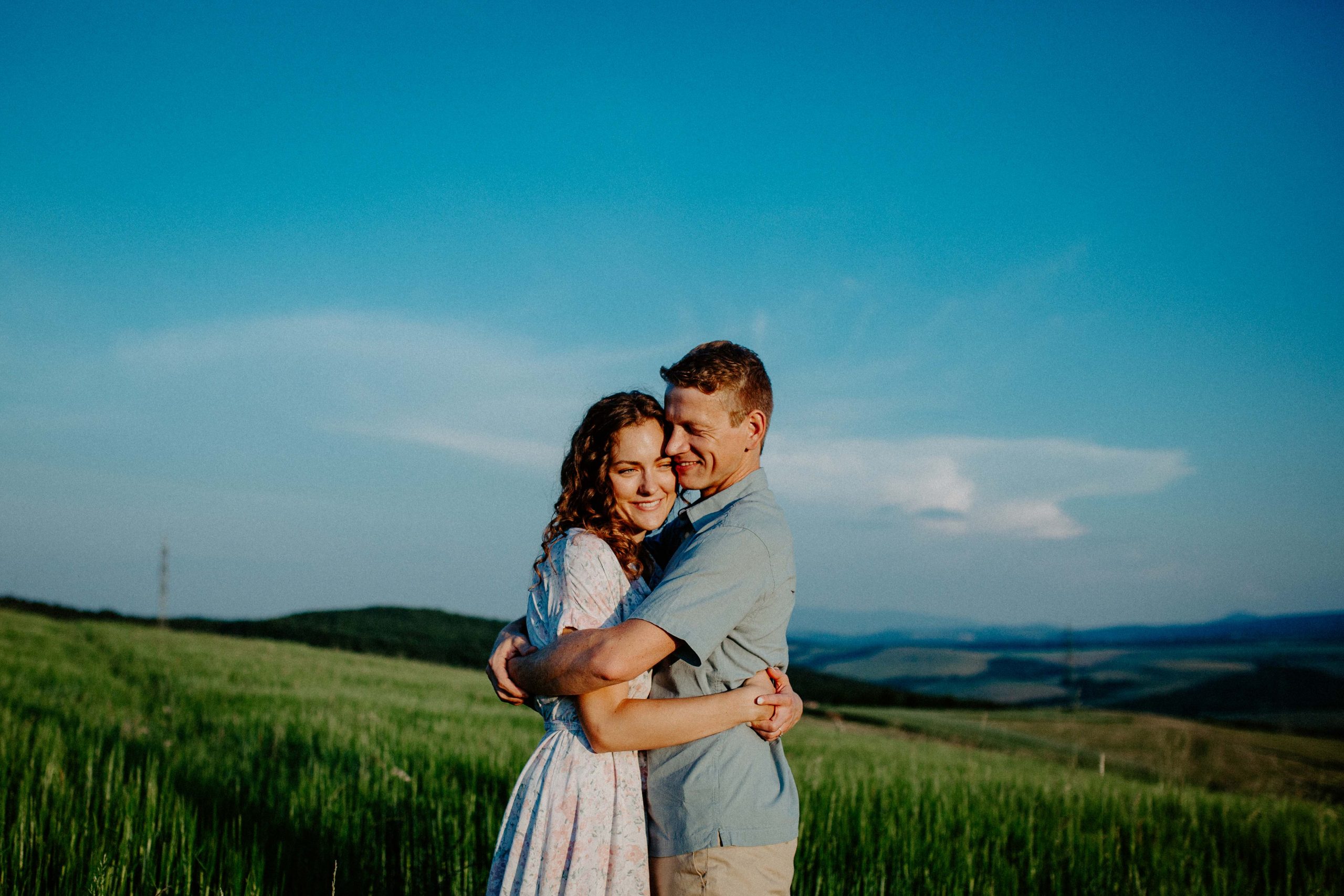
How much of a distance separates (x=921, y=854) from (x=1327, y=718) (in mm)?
48658

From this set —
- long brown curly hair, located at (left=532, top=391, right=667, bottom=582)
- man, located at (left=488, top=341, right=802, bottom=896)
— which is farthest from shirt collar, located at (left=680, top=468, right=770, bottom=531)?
long brown curly hair, located at (left=532, top=391, right=667, bottom=582)

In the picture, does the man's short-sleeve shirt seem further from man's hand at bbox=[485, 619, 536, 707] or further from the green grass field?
the green grass field

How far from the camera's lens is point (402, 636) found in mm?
43688

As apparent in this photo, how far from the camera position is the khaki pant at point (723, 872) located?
7.94 feet

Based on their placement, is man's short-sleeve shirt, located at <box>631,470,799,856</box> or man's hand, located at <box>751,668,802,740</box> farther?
man's hand, located at <box>751,668,802,740</box>

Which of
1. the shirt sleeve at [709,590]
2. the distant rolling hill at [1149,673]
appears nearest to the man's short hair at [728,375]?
the shirt sleeve at [709,590]

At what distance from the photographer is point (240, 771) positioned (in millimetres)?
→ 6699

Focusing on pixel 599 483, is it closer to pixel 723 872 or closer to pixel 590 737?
pixel 590 737

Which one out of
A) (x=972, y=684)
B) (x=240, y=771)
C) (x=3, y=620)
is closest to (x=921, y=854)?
(x=240, y=771)

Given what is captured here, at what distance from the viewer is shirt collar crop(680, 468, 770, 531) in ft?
9.34

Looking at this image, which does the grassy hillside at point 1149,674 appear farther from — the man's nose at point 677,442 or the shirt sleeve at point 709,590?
the shirt sleeve at point 709,590

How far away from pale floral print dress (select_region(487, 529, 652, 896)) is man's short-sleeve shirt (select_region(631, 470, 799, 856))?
0.40 feet

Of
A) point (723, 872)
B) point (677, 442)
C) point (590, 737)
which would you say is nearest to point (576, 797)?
point (590, 737)

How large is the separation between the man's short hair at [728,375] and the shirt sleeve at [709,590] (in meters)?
0.55
